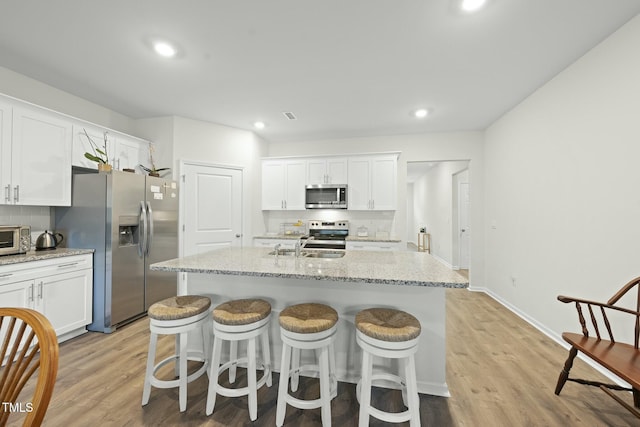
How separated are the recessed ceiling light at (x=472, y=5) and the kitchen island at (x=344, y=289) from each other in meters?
1.78

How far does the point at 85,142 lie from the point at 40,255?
52.9 inches

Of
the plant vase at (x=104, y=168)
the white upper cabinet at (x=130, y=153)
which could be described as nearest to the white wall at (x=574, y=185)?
the plant vase at (x=104, y=168)

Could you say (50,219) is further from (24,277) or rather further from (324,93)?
(324,93)

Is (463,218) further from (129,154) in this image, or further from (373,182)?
(129,154)

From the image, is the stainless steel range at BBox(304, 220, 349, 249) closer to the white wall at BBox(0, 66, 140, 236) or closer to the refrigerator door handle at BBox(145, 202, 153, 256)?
the refrigerator door handle at BBox(145, 202, 153, 256)

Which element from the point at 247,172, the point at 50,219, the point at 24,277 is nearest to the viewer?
the point at 24,277

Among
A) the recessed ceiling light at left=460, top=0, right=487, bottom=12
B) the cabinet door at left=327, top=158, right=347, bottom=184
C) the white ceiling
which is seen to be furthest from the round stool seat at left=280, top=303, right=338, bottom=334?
the cabinet door at left=327, top=158, right=347, bottom=184

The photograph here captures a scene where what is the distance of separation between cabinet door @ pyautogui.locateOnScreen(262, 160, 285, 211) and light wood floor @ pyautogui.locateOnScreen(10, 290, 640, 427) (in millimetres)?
2722

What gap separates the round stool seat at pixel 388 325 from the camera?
1.44 meters

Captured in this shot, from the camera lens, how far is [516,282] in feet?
11.2

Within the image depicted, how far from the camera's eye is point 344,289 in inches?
77.7

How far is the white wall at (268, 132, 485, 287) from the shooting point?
4367 millimetres

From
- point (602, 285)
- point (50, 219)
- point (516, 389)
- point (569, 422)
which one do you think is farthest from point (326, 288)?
point (50, 219)

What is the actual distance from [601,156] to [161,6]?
3589 millimetres
